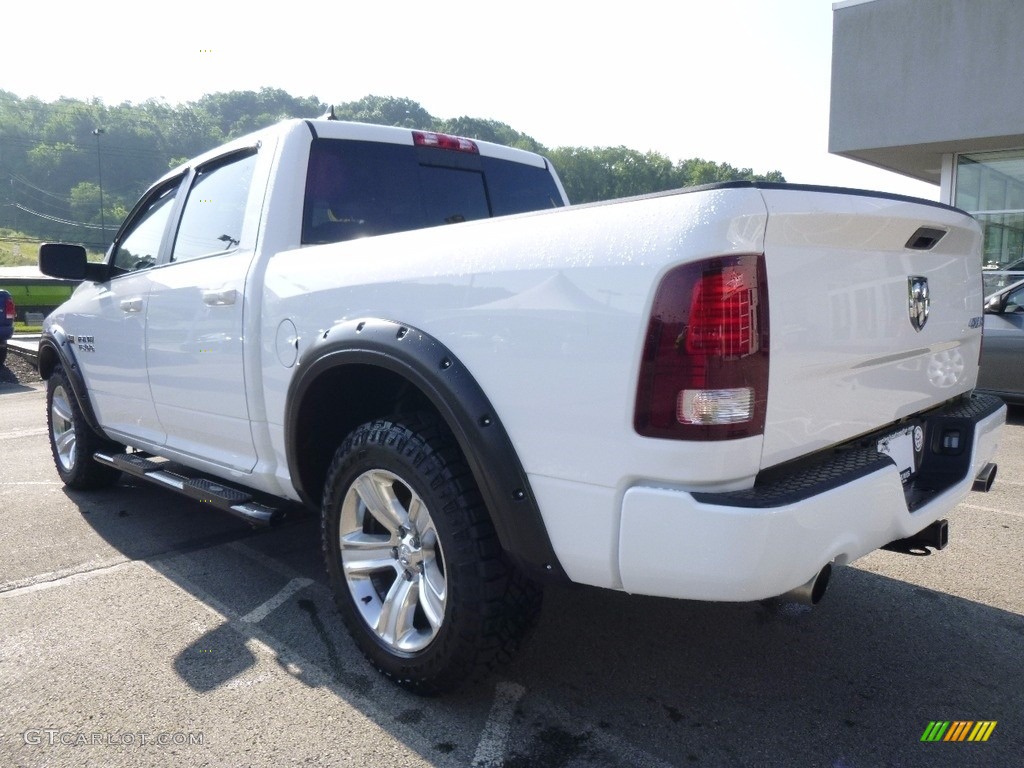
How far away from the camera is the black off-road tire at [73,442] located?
195 inches

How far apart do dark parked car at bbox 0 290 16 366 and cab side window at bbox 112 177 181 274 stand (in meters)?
9.31

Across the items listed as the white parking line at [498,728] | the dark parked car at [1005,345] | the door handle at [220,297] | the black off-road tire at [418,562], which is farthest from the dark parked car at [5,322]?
the dark parked car at [1005,345]

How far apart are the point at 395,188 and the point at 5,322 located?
11467mm

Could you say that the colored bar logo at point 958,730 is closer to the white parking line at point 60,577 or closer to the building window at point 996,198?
the white parking line at point 60,577

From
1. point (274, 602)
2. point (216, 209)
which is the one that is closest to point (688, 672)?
point (274, 602)

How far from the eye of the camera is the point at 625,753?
230cm

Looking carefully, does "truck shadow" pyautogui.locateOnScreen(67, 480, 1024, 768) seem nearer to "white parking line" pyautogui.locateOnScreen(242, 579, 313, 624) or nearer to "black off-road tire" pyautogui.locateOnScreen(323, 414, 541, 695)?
"white parking line" pyautogui.locateOnScreen(242, 579, 313, 624)

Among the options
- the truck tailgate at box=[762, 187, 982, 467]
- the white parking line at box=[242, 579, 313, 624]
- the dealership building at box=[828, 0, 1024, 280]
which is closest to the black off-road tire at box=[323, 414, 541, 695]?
the white parking line at box=[242, 579, 313, 624]

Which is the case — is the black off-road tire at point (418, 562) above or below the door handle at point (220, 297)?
A: below

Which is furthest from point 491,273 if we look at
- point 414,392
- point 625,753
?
point 625,753

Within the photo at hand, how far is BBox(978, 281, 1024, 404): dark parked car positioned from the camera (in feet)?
23.9

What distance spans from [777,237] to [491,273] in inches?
29.9

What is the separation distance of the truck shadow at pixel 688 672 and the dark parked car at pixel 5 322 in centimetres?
1074

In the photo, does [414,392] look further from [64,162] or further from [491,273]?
[64,162]
